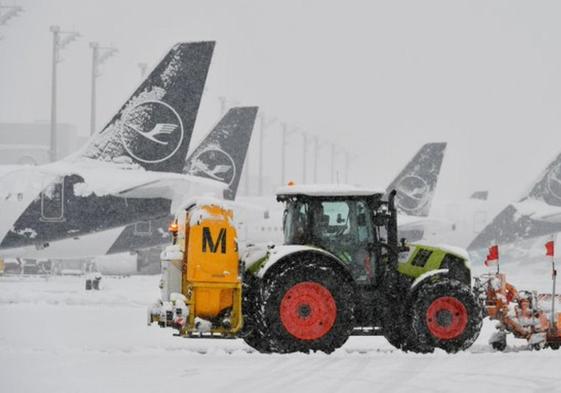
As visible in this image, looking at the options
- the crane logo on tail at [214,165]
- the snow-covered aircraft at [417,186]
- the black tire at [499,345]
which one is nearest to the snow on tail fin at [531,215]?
the snow-covered aircraft at [417,186]

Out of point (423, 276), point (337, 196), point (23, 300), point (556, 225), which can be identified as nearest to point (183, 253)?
point (337, 196)

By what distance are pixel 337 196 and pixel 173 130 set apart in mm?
15957

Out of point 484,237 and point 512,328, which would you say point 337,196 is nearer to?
point 512,328

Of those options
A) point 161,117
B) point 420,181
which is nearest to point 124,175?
point 161,117

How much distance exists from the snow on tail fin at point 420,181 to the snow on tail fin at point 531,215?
370cm

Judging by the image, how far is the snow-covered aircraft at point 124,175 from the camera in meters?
26.6

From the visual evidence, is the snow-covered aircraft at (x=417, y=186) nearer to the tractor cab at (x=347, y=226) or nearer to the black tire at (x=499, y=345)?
the black tire at (x=499, y=345)

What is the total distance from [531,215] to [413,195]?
5943 mm

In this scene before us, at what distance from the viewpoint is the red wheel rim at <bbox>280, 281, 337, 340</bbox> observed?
12227 mm

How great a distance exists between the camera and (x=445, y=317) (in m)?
12.8

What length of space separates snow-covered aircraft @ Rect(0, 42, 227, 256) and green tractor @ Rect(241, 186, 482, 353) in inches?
554

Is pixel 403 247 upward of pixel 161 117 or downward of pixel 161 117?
downward

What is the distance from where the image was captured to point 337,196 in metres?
12.7

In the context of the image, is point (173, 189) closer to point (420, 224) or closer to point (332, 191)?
point (332, 191)
